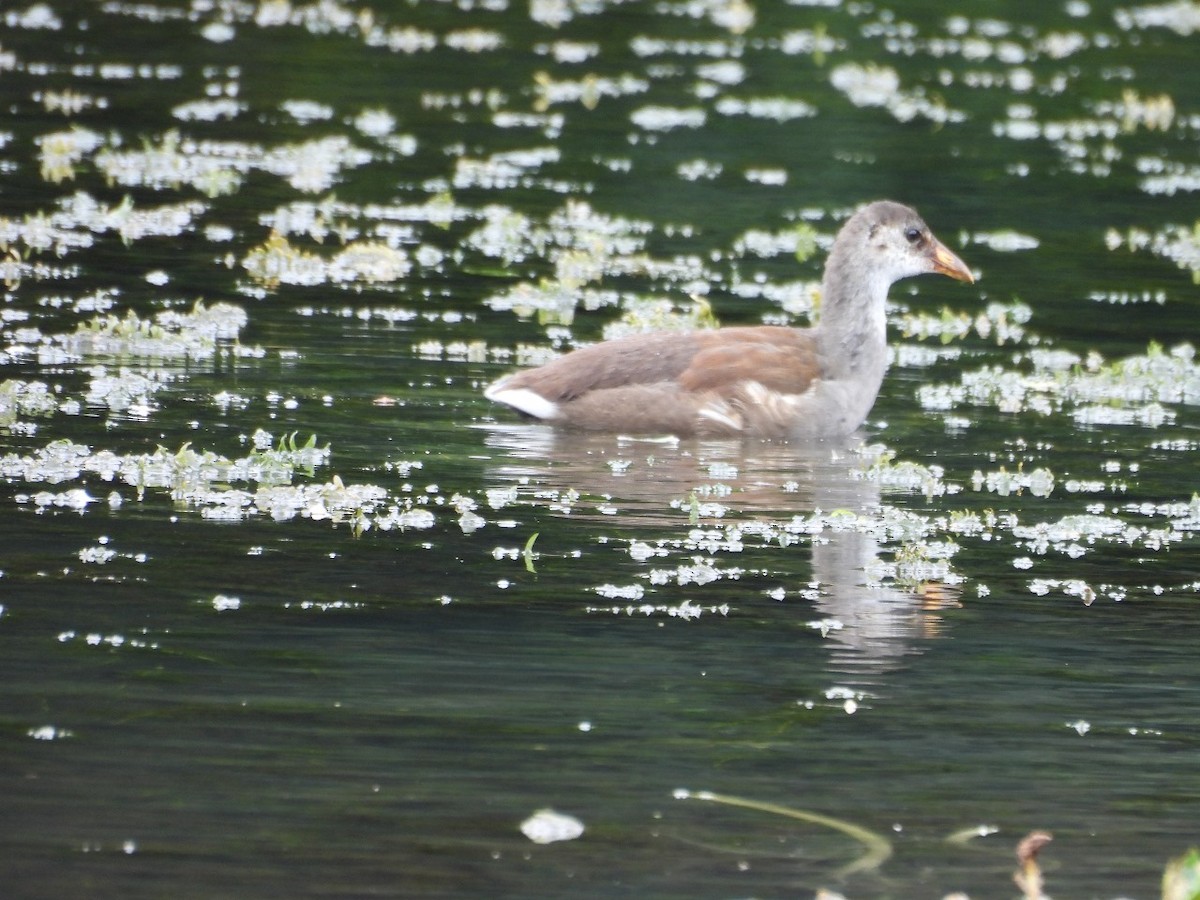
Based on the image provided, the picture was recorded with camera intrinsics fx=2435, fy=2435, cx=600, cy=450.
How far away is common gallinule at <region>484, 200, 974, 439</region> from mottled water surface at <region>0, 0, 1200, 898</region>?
0.17 metres

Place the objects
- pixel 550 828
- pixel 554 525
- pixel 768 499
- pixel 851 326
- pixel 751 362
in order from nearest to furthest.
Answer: pixel 550 828, pixel 554 525, pixel 768 499, pixel 751 362, pixel 851 326

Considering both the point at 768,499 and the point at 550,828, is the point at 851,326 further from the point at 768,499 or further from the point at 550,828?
the point at 550,828

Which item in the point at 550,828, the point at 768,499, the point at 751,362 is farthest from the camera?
the point at 751,362

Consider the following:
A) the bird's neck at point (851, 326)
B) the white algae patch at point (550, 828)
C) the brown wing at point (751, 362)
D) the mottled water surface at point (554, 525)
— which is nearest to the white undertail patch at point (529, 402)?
the mottled water surface at point (554, 525)

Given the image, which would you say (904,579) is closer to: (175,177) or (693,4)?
(175,177)

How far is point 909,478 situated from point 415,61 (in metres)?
14.5

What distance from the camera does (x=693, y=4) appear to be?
3002cm

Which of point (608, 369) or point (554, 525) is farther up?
point (608, 369)

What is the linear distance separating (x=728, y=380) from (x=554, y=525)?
2244mm

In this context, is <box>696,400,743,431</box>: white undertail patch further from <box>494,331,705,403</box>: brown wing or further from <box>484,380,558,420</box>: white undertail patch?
<box>484,380,558,420</box>: white undertail patch

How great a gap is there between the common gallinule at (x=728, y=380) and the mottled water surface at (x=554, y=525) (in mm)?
170

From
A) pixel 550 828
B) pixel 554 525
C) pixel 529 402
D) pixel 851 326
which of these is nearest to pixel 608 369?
pixel 529 402

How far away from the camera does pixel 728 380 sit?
11508 mm

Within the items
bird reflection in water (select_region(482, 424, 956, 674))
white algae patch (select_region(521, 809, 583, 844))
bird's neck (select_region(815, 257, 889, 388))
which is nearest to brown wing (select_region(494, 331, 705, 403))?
bird reflection in water (select_region(482, 424, 956, 674))
